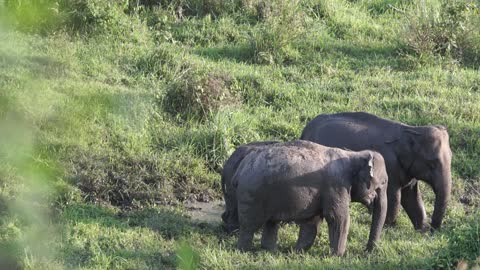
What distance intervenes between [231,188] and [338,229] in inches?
46.1

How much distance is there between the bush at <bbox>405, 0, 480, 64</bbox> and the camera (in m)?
13.2

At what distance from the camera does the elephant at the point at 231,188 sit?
893 centimetres

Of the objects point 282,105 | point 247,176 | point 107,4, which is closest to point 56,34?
point 107,4

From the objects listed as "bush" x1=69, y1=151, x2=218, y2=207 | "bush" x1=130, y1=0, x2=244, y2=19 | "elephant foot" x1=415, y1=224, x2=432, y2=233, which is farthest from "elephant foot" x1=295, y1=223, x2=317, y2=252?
"bush" x1=130, y1=0, x2=244, y2=19

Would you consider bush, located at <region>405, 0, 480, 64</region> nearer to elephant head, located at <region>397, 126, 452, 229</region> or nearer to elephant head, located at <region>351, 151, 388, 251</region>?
elephant head, located at <region>397, 126, 452, 229</region>

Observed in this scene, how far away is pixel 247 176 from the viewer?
8312mm

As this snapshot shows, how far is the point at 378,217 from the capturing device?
8516 mm

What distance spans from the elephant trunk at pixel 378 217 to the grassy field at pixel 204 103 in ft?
0.44

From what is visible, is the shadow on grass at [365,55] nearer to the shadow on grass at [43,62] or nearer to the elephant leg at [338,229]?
the shadow on grass at [43,62]

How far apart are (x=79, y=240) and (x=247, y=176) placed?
161 centimetres

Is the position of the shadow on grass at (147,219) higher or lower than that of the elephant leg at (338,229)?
lower

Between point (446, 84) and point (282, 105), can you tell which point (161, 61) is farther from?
point (446, 84)

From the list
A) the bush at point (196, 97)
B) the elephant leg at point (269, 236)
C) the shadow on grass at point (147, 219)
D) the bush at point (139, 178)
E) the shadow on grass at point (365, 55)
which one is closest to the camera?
the elephant leg at point (269, 236)

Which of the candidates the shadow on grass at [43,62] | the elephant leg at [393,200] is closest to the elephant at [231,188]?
the elephant leg at [393,200]
